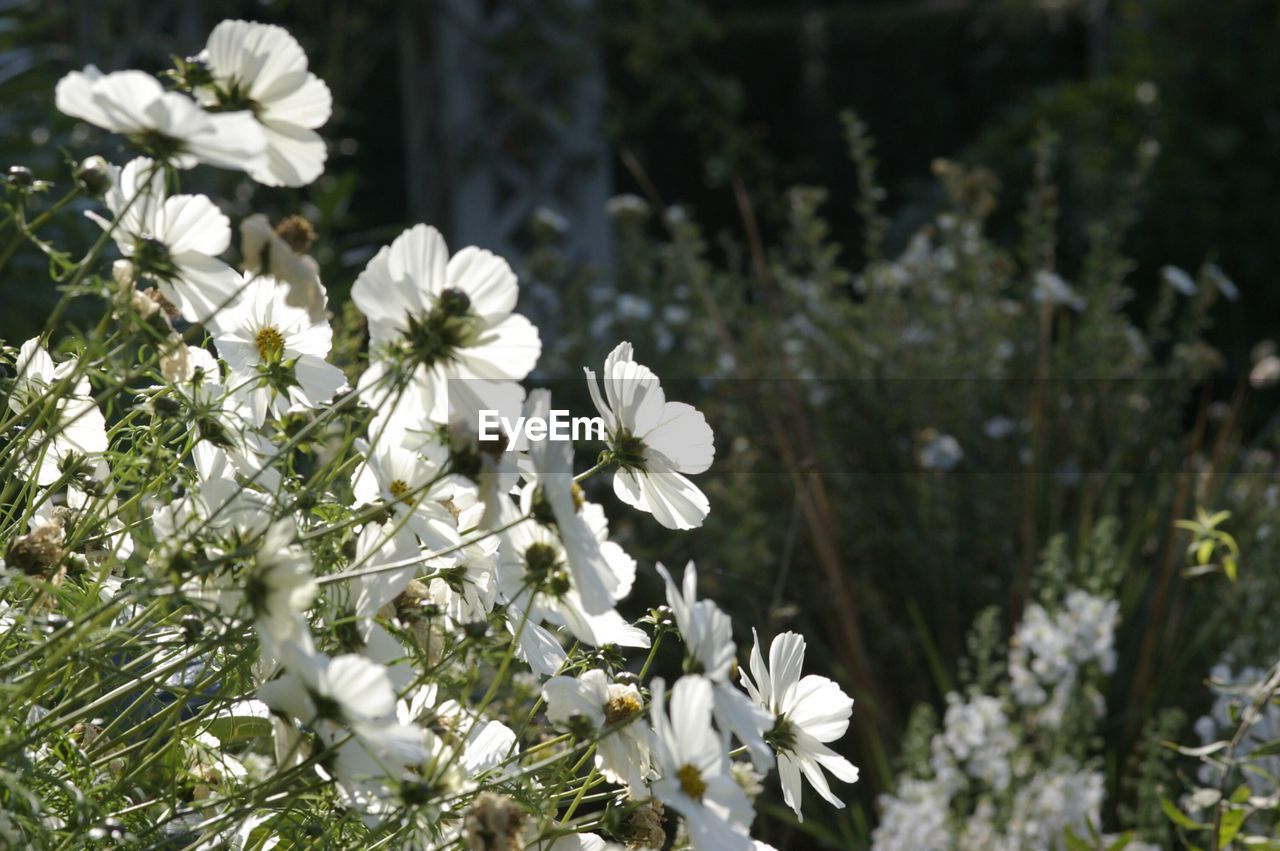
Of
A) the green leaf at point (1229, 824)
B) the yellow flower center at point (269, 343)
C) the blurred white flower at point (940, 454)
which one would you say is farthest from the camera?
the blurred white flower at point (940, 454)

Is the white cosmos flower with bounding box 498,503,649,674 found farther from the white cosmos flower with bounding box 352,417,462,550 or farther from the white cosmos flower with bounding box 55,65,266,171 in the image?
the white cosmos flower with bounding box 55,65,266,171

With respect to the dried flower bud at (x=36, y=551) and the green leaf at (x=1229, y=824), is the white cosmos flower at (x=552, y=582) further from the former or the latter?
the green leaf at (x=1229, y=824)

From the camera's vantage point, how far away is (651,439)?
2.52ft

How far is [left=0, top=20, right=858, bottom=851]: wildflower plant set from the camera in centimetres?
61

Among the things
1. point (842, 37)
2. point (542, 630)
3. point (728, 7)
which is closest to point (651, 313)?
point (542, 630)

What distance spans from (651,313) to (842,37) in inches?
236

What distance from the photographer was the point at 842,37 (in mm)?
8734

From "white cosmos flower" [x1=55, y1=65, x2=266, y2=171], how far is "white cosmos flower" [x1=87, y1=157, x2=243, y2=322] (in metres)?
0.05

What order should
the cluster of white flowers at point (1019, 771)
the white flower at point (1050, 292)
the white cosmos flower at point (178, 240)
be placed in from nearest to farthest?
1. the white cosmos flower at point (178, 240)
2. the cluster of white flowers at point (1019, 771)
3. the white flower at point (1050, 292)

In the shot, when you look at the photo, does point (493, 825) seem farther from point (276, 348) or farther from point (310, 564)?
point (276, 348)

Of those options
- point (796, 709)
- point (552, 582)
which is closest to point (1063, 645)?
point (796, 709)

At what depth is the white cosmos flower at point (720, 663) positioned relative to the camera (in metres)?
0.62

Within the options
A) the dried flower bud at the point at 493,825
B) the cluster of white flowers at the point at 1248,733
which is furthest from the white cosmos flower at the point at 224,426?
the cluster of white flowers at the point at 1248,733

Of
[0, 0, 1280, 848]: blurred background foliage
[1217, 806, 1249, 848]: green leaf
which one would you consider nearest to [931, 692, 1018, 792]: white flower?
[0, 0, 1280, 848]: blurred background foliage
